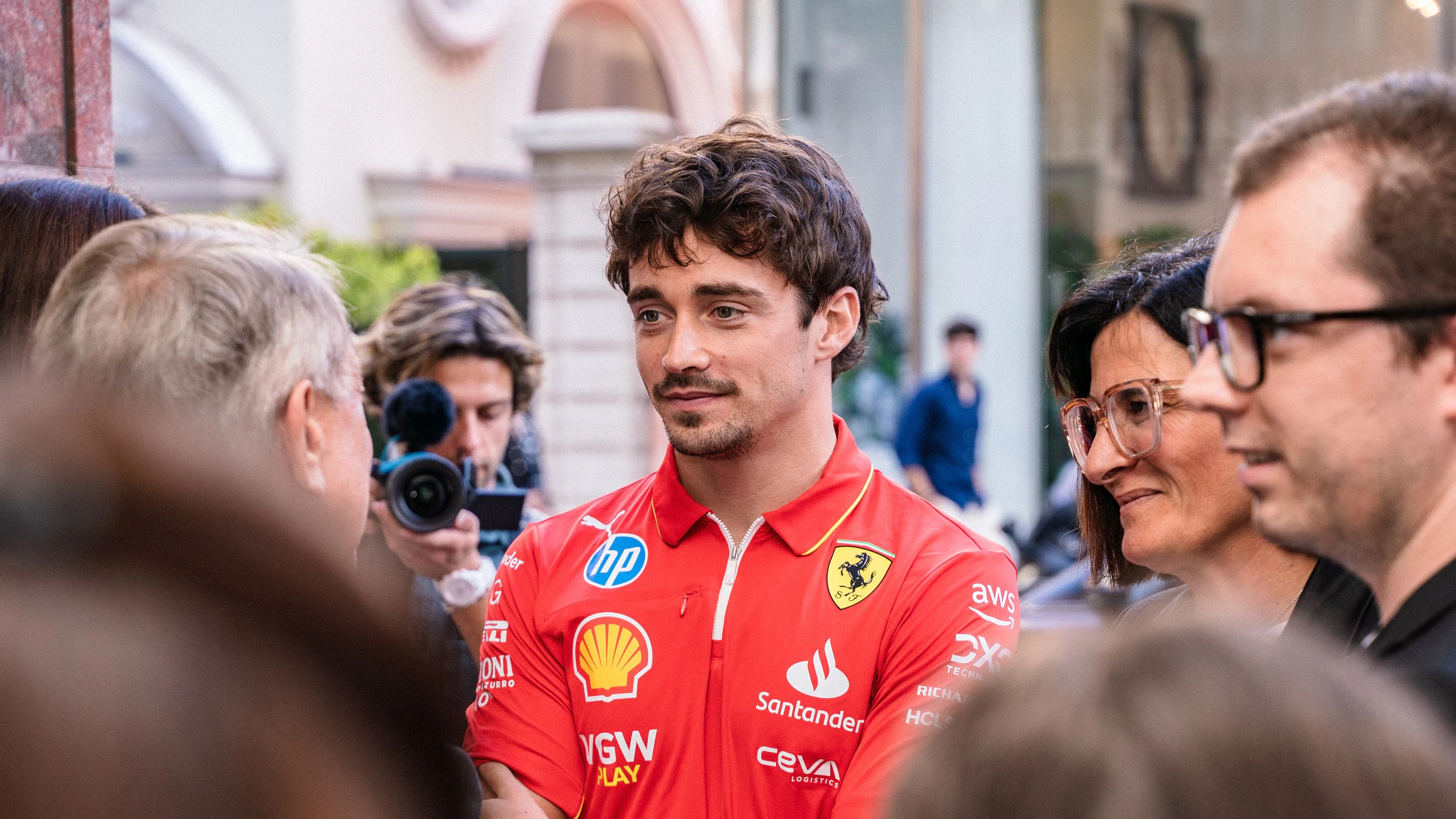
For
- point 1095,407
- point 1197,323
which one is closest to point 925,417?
point 1095,407

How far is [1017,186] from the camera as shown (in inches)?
433

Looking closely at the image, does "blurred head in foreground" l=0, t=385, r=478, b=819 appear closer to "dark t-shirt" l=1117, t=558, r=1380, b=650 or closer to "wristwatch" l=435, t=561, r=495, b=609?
"dark t-shirt" l=1117, t=558, r=1380, b=650

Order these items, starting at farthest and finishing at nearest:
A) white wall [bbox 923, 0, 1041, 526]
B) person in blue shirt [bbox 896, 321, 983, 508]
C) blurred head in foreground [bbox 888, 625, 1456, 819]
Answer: white wall [bbox 923, 0, 1041, 526]
person in blue shirt [bbox 896, 321, 983, 508]
blurred head in foreground [bbox 888, 625, 1456, 819]

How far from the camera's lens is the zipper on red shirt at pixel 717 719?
2.18 m

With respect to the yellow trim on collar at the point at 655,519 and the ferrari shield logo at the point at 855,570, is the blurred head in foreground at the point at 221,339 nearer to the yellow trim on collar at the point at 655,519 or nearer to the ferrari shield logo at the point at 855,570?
the yellow trim on collar at the point at 655,519

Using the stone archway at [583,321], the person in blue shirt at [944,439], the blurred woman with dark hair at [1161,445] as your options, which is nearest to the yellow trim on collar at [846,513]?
the blurred woman with dark hair at [1161,445]

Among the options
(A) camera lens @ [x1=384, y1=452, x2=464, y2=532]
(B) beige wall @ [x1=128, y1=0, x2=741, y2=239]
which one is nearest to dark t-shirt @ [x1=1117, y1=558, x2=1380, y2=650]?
(A) camera lens @ [x1=384, y1=452, x2=464, y2=532]

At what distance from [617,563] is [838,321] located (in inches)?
23.9

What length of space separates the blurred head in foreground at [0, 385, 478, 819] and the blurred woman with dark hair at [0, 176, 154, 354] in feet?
4.14

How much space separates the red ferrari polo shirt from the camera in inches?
84.2

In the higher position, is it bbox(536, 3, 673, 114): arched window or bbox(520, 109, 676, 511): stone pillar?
bbox(536, 3, 673, 114): arched window

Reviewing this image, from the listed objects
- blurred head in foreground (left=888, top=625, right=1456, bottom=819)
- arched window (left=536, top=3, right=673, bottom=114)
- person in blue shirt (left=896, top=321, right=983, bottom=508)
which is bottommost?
person in blue shirt (left=896, top=321, right=983, bottom=508)

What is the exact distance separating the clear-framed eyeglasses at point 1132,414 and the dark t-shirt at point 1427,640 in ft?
2.85

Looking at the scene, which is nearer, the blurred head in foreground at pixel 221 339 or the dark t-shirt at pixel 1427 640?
the dark t-shirt at pixel 1427 640
